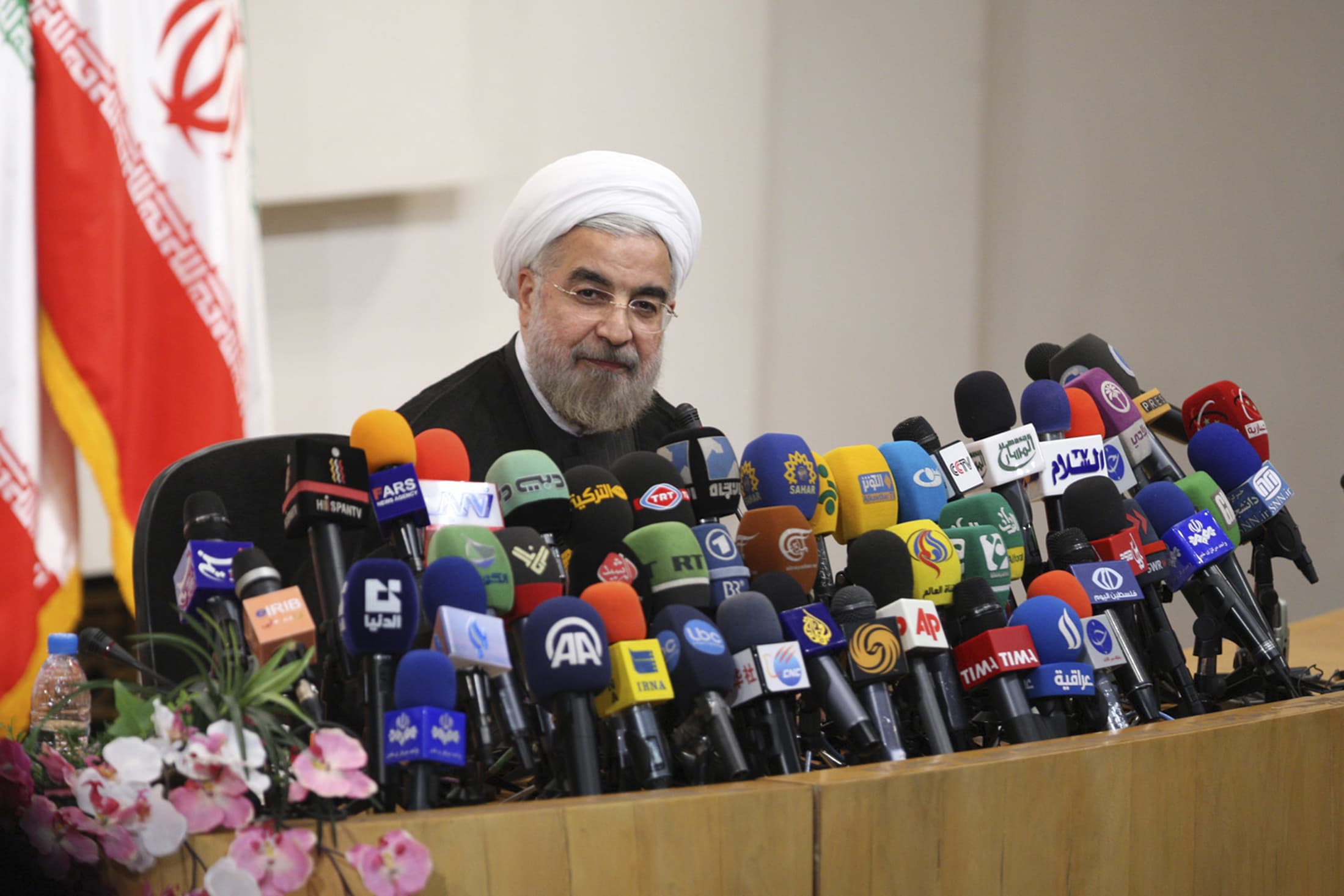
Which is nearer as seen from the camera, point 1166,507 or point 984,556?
point 984,556

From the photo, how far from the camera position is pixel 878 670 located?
1117 mm

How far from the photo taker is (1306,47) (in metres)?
3.54

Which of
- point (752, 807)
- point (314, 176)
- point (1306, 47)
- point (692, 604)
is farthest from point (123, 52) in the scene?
point (1306, 47)

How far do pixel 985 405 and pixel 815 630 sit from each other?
494mm

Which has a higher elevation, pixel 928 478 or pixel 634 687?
pixel 928 478

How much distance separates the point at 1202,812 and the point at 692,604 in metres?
0.52

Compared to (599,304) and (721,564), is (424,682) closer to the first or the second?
(721,564)

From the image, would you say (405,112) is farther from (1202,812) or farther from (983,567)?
(1202,812)

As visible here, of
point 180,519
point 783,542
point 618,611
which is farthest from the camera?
point 180,519

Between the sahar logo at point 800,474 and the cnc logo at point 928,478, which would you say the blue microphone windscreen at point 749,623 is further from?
the cnc logo at point 928,478

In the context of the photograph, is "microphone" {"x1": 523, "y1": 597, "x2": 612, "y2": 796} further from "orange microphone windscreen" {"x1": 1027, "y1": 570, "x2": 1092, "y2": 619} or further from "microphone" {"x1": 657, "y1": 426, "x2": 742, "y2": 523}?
"orange microphone windscreen" {"x1": 1027, "y1": 570, "x2": 1092, "y2": 619}

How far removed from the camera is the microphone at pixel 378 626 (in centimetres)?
91

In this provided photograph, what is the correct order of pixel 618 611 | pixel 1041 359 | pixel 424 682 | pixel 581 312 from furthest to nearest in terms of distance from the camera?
pixel 581 312 → pixel 1041 359 → pixel 618 611 → pixel 424 682

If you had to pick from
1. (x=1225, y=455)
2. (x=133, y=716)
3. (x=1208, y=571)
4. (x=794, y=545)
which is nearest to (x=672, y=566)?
(x=794, y=545)
